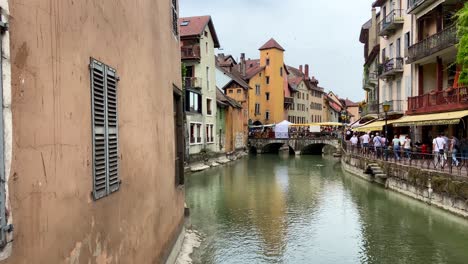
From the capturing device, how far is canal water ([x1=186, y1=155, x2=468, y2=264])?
41.5 ft

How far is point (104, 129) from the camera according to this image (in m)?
5.12

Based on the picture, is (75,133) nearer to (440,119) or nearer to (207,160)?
(440,119)

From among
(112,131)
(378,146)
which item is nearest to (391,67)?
(378,146)

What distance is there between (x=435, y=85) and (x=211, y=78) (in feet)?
77.4

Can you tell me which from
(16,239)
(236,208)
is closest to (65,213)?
(16,239)

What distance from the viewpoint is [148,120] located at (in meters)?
7.45

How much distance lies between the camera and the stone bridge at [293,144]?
6160 centimetres

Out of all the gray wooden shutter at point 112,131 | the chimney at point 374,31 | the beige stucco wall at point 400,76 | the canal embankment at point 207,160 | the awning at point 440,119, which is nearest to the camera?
the gray wooden shutter at point 112,131

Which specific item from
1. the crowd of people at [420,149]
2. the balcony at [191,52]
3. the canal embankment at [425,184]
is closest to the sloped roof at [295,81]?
the balcony at [191,52]

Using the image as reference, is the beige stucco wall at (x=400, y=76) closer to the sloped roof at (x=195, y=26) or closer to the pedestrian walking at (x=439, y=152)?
the pedestrian walking at (x=439, y=152)

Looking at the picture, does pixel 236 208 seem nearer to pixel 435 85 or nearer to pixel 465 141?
pixel 465 141

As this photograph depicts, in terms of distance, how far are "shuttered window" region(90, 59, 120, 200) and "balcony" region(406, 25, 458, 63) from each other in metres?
20.2

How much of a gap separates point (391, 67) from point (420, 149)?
10667 mm

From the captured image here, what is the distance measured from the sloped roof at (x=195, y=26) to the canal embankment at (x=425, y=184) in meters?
21.3
